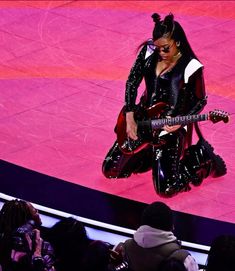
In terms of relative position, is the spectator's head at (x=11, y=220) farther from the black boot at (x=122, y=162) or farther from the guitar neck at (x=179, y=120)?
the black boot at (x=122, y=162)

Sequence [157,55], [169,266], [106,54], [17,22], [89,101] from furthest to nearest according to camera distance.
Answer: [17,22]
[106,54]
[89,101]
[157,55]
[169,266]

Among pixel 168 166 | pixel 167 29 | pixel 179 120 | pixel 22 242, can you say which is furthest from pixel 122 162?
pixel 22 242

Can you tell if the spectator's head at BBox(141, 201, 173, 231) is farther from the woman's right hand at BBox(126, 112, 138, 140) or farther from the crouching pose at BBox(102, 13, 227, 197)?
the woman's right hand at BBox(126, 112, 138, 140)

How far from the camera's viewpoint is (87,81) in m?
11.1

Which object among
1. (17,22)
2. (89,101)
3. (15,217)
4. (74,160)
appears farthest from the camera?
(17,22)

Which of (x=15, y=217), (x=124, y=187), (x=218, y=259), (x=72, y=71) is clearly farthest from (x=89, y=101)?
(x=218, y=259)

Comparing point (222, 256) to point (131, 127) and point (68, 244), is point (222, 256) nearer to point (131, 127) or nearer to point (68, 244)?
point (68, 244)

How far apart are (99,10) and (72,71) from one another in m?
1.75

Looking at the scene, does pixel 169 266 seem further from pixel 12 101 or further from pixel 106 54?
pixel 106 54

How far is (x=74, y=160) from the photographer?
31.5 feet

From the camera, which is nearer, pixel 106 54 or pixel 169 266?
pixel 169 266

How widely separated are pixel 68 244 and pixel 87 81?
15.2ft

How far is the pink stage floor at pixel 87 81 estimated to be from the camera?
9289 millimetres

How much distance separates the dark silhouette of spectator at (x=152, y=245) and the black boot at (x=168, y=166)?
1.94 m
